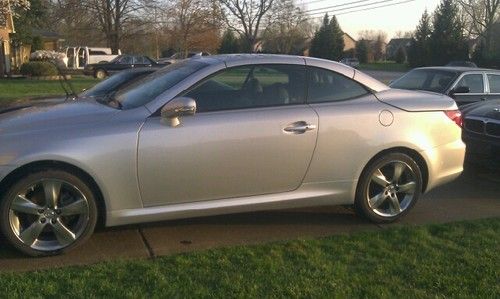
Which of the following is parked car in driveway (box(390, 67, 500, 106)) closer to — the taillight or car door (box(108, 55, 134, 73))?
the taillight

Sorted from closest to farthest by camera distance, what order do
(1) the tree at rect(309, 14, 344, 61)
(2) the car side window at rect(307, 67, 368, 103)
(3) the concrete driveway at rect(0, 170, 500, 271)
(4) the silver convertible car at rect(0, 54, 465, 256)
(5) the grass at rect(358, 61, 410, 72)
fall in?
1. (4) the silver convertible car at rect(0, 54, 465, 256)
2. (3) the concrete driveway at rect(0, 170, 500, 271)
3. (2) the car side window at rect(307, 67, 368, 103)
4. (5) the grass at rect(358, 61, 410, 72)
5. (1) the tree at rect(309, 14, 344, 61)

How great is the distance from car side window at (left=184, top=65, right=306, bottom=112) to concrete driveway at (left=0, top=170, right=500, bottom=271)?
1101 millimetres

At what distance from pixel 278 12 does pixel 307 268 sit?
212 feet

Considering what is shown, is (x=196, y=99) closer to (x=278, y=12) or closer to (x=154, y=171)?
(x=154, y=171)

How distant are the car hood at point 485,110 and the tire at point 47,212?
17.5 ft

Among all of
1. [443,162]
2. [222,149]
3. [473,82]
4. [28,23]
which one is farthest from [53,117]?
[28,23]

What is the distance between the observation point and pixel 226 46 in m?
77.9

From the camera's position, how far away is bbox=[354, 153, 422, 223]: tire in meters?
5.34

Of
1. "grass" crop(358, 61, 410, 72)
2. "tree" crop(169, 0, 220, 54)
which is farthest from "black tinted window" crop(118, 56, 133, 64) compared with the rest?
"grass" crop(358, 61, 410, 72)

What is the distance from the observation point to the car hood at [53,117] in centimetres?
448

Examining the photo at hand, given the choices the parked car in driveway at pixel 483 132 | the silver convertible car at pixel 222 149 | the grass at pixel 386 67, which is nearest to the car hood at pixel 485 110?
the parked car in driveway at pixel 483 132

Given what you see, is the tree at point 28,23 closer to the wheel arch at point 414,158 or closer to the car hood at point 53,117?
the car hood at point 53,117

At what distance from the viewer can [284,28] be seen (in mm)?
70375

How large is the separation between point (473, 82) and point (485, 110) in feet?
9.13
